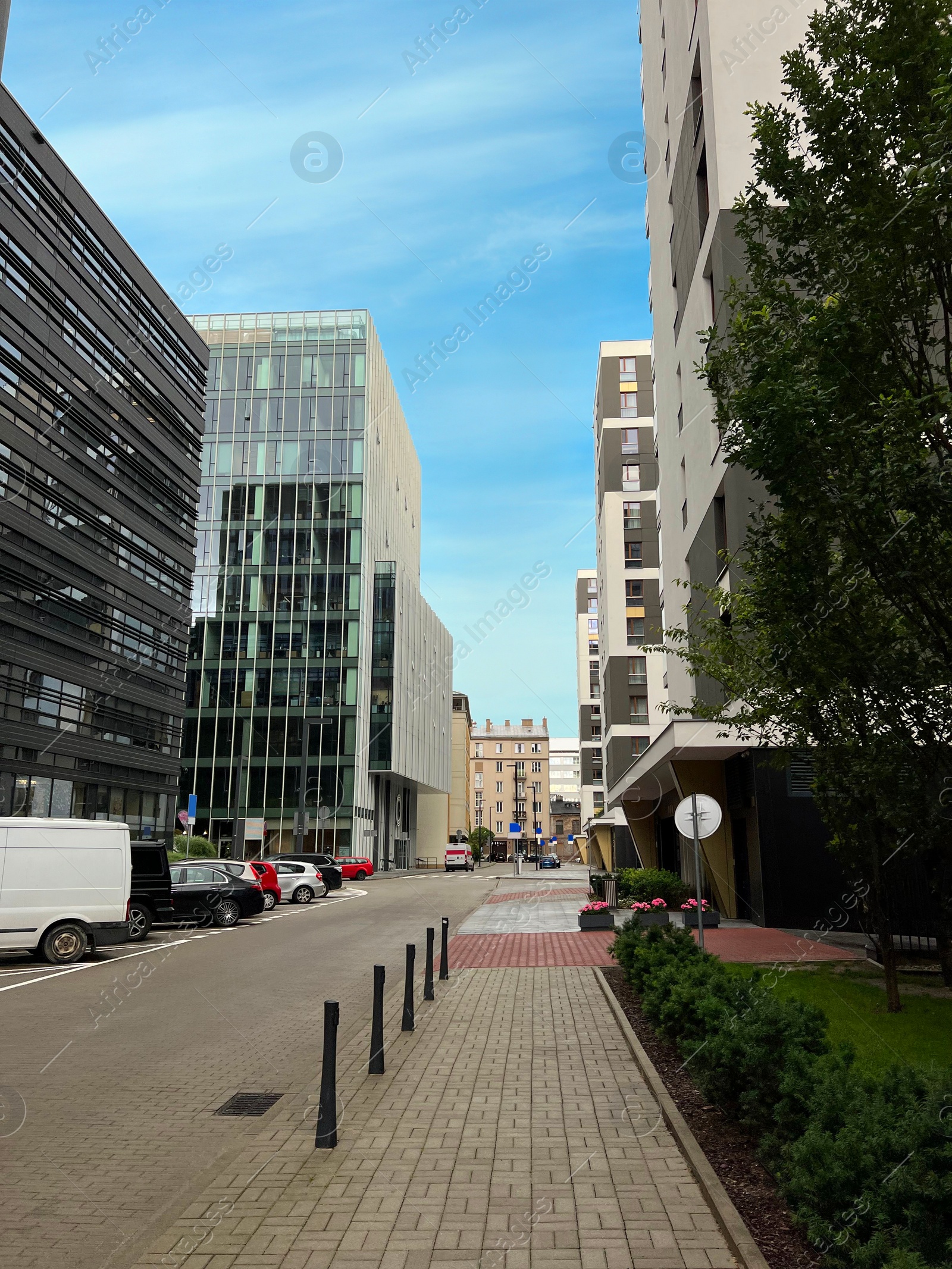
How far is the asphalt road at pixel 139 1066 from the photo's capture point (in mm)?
5332

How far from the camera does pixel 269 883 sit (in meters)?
30.0

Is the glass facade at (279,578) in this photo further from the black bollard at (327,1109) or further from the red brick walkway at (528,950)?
the black bollard at (327,1109)

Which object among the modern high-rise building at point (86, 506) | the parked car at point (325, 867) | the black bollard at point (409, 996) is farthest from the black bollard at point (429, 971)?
the modern high-rise building at point (86, 506)

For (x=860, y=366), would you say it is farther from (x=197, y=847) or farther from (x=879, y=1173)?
(x=197, y=847)

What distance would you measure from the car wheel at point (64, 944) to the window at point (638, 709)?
152 ft

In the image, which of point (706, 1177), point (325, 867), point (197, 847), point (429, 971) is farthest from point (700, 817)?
point (197, 847)

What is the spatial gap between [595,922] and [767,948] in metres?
Answer: 5.89

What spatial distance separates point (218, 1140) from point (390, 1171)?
1534 millimetres

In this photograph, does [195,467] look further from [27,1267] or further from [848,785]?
[27,1267]

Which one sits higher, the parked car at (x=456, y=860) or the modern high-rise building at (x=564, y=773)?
the modern high-rise building at (x=564, y=773)

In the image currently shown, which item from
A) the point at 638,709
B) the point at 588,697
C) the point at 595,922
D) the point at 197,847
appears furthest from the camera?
the point at 588,697

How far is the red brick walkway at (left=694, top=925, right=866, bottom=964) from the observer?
1534 cm

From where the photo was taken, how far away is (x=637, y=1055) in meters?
8.77

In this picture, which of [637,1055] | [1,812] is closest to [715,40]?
[637,1055]
